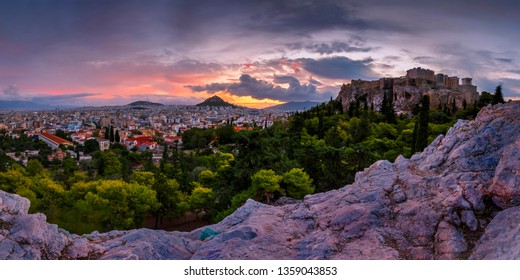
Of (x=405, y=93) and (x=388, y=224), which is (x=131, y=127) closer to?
(x=405, y=93)

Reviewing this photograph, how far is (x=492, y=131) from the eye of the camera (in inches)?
216

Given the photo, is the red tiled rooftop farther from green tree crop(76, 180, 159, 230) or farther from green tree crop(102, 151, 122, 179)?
green tree crop(76, 180, 159, 230)

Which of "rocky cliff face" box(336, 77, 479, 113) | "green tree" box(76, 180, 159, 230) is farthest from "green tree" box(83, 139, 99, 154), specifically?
"green tree" box(76, 180, 159, 230)

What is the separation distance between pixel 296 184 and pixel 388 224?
5425 mm

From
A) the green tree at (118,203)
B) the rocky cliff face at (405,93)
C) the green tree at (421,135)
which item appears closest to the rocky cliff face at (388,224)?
the green tree at (118,203)

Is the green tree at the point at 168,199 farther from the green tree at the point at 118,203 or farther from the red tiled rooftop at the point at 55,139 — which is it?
the red tiled rooftop at the point at 55,139

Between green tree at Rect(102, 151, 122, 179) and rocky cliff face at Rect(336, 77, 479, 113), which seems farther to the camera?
green tree at Rect(102, 151, 122, 179)

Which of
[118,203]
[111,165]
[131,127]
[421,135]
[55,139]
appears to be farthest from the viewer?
[131,127]

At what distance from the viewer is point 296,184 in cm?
1021

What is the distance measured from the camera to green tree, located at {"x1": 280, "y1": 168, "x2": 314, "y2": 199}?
33.6 feet

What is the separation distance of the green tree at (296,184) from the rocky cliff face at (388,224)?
4.16 m

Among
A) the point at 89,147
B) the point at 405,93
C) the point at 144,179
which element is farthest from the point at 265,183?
the point at 89,147

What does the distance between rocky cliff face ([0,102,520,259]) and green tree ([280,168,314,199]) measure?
4.16 metres

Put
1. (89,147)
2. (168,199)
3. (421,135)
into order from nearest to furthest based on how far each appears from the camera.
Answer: (168,199) → (421,135) → (89,147)
